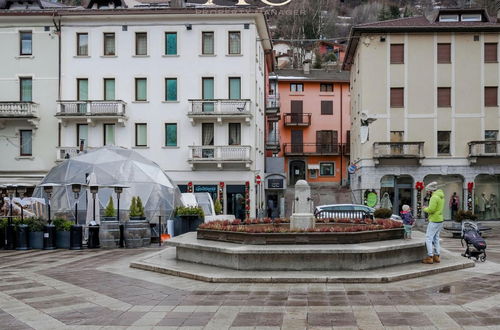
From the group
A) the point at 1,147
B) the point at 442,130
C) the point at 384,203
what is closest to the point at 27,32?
the point at 1,147

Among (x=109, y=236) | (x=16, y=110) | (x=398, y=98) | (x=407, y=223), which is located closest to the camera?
(x=407, y=223)

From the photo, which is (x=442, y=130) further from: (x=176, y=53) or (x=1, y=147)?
(x=1, y=147)

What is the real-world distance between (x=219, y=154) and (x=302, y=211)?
75.0 feet

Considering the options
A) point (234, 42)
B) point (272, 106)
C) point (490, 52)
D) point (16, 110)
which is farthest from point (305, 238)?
point (272, 106)

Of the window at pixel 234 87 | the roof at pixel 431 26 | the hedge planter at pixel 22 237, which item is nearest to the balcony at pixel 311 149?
the roof at pixel 431 26

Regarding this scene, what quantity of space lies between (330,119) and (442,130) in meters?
23.6

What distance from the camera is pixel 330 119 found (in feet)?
217

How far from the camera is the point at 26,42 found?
4312 cm

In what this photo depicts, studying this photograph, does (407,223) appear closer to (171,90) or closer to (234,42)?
(234,42)

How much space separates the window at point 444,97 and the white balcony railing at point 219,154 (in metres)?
13.7

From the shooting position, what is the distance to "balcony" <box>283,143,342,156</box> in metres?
65.1

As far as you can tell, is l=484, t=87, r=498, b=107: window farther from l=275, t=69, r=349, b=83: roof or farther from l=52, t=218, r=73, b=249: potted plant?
l=52, t=218, r=73, b=249: potted plant

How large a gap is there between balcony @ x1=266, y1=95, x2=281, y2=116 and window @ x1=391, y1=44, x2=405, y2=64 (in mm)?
13348

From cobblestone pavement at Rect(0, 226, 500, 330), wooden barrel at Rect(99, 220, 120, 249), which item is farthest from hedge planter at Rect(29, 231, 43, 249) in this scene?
cobblestone pavement at Rect(0, 226, 500, 330)
